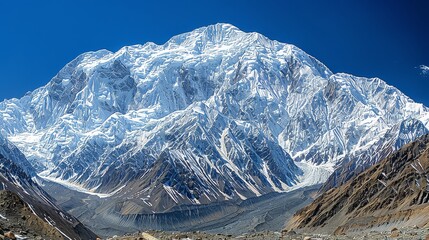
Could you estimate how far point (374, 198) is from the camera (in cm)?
18400

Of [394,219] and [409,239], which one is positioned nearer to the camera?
[409,239]

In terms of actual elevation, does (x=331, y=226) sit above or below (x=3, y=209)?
below

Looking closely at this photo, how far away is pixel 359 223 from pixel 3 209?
126 metres

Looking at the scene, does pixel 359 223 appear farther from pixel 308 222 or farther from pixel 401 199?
pixel 308 222

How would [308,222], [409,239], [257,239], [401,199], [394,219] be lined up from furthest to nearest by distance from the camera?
[308,222]
[401,199]
[394,219]
[257,239]
[409,239]

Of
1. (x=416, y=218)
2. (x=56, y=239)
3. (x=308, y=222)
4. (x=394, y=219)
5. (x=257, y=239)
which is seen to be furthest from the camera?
(x=308, y=222)

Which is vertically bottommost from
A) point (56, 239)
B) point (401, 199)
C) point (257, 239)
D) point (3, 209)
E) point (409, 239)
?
point (401, 199)

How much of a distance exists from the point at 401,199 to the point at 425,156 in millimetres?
25585

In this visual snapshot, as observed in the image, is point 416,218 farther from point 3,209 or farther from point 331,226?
point 3,209

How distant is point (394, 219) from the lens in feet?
442

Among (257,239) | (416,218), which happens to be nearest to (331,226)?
(416,218)

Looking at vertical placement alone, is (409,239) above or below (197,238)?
below

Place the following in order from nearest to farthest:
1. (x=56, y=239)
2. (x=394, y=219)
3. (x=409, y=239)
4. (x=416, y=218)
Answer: (x=409, y=239), (x=56, y=239), (x=416, y=218), (x=394, y=219)

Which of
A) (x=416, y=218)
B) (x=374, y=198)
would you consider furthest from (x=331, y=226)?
(x=416, y=218)
